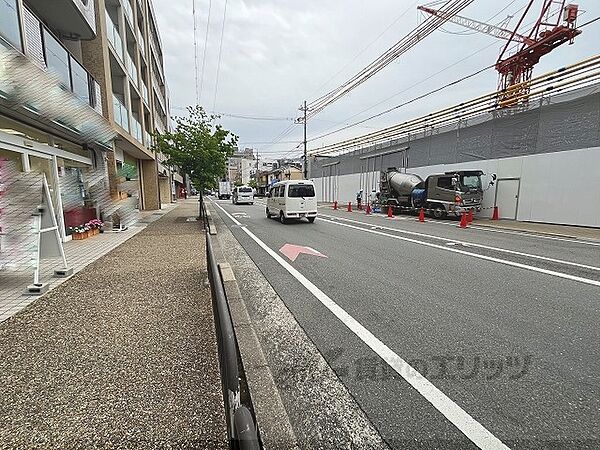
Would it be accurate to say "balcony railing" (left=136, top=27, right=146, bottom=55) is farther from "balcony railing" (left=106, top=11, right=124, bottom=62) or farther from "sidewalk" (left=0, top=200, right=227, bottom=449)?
"sidewalk" (left=0, top=200, right=227, bottom=449)

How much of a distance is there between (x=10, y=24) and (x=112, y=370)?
721 centimetres

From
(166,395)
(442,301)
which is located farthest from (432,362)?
(166,395)

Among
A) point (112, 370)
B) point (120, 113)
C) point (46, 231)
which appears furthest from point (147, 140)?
point (112, 370)

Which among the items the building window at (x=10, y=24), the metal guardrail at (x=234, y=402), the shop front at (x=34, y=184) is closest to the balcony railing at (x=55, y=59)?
the building window at (x=10, y=24)

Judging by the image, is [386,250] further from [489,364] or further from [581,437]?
[581,437]

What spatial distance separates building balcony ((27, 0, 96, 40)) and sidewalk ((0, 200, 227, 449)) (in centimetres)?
853

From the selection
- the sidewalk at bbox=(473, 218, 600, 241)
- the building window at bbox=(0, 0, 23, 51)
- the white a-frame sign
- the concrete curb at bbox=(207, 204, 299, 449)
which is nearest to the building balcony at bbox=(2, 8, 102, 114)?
the building window at bbox=(0, 0, 23, 51)

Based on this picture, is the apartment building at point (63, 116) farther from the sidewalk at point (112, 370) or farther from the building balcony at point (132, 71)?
the sidewalk at point (112, 370)

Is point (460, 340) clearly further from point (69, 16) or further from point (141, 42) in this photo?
point (141, 42)

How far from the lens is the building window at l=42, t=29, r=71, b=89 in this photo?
7.30 meters

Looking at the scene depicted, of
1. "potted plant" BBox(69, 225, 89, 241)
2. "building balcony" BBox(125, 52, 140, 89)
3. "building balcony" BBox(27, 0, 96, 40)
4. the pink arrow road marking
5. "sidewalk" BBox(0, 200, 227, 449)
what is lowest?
the pink arrow road marking

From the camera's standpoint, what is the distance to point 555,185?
13133 millimetres

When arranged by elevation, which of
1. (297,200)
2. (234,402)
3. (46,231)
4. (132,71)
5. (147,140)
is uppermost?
(132,71)

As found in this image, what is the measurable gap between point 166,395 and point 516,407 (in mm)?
2644
